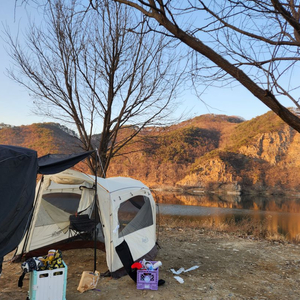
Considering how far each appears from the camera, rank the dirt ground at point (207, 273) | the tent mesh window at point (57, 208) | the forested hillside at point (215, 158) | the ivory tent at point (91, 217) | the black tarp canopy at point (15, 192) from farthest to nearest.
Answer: the forested hillside at point (215, 158) → the tent mesh window at point (57, 208) → the ivory tent at point (91, 217) → the dirt ground at point (207, 273) → the black tarp canopy at point (15, 192)

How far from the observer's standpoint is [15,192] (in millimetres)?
3426

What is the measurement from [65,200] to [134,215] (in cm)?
174

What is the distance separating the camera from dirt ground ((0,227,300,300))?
4.04 m

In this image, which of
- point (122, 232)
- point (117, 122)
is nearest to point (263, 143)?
point (117, 122)

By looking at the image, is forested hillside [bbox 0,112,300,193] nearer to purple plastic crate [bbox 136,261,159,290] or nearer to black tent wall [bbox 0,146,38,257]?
purple plastic crate [bbox 136,261,159,290]

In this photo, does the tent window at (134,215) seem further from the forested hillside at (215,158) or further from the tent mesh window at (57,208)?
the forested hillside at (215,158)

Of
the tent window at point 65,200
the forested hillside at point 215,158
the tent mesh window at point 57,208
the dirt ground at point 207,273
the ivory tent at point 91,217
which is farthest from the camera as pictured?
the forested hillside at point 215,158

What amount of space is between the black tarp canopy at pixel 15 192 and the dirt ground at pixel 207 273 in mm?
996

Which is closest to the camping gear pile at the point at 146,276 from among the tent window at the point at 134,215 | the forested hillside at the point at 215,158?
the tent window at the point at 134,215

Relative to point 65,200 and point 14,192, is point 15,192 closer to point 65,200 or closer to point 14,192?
point 14,192

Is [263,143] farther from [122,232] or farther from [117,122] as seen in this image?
[122,232]

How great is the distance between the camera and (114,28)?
7711mm

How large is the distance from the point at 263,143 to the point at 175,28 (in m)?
49.7

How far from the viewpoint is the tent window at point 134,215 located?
5133 mm
